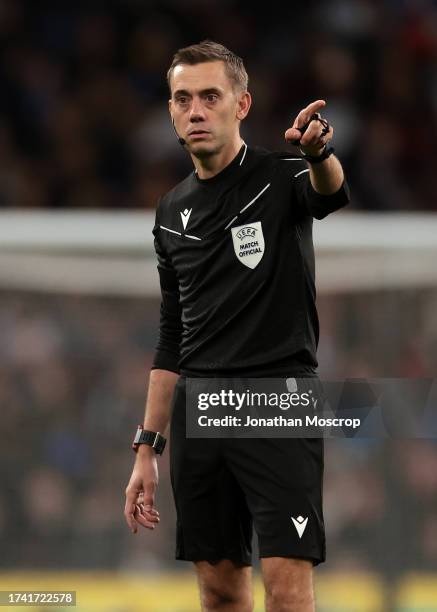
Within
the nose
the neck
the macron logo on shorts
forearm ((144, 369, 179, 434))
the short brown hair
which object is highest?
the short brown hair

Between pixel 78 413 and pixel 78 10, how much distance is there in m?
3.94

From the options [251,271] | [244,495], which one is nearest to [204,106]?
[251,271]

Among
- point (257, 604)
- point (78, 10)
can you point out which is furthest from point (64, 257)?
point (78, 10)

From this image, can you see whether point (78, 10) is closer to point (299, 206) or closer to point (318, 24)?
point (318, 24)

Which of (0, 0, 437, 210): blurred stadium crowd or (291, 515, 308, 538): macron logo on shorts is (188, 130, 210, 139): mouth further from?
(0, 0, 437, 210): blurred stadium crowd

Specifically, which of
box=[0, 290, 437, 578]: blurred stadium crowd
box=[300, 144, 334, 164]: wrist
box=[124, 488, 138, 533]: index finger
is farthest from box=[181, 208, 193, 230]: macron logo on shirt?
box=[0, 290, 437, 578]: blurred stadium crowd

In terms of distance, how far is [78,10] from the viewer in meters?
8.43

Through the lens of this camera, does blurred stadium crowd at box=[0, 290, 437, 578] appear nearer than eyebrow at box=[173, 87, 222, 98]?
No

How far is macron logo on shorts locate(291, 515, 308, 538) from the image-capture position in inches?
118

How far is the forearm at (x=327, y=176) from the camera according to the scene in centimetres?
285

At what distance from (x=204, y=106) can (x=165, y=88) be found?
5.01 metres

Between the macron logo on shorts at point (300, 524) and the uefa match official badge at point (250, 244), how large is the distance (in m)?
0.61

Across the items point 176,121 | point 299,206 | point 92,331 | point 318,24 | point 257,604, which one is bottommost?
point 257,604

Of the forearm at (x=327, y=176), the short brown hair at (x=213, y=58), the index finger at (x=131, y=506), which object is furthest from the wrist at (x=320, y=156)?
the index finger at (x=131, y=506)
